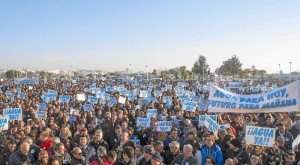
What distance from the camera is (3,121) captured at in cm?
1079

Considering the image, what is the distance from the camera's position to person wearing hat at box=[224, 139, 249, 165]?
7.34 m

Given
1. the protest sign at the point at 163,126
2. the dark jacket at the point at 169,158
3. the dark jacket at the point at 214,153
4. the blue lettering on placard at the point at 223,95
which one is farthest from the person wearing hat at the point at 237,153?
the protest sign at the point at 163,126

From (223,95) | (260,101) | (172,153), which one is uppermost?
(223,95)

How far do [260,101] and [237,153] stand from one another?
6.43 feet

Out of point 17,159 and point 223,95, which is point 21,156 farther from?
point 223,95

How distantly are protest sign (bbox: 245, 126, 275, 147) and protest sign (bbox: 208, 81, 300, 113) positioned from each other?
3.20 ft

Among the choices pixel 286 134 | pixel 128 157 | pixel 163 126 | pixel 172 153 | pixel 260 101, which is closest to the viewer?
pixel 128 157

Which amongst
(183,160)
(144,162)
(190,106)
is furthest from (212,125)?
(190,106)

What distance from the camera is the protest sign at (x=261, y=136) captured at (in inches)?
307

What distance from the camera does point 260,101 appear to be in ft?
29.6

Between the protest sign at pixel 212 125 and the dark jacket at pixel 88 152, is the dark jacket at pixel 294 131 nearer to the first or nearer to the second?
the protest sign at pixel 212 125

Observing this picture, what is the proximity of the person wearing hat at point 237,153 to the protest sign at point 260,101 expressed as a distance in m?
1.65

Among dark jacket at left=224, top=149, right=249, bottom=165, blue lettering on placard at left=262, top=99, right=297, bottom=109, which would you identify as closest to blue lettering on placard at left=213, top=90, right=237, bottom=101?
blue lettering on placard at left=262, top=99, right=297, bottom=109

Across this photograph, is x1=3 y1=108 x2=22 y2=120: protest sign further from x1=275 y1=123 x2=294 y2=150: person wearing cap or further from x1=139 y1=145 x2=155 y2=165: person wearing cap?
x1=275 y1=123 x2=294 y2=150: person wearing cap
